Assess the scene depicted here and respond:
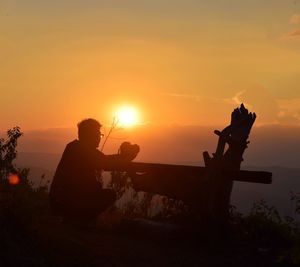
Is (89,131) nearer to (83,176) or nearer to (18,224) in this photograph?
(83,176)

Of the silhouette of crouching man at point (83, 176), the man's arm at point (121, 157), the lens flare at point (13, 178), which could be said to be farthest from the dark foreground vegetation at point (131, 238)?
the man's arm at point (121, 157)

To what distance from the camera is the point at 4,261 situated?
671 cm

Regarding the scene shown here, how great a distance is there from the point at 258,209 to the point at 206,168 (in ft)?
7.57

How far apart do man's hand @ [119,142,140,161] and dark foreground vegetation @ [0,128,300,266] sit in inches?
55.0

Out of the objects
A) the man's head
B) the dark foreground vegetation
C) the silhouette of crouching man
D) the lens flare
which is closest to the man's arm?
the silhouette of crouching man

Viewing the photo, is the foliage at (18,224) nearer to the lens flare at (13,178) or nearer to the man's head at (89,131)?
the lens flare at (13,178)

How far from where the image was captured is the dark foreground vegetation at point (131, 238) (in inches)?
296

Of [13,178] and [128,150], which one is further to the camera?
[128,150]

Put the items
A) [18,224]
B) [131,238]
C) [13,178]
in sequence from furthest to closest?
[131,238] < [13,178] < [18,224]

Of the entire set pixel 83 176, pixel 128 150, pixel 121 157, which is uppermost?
pixel 128 150

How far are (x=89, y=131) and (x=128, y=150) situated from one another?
86 cm

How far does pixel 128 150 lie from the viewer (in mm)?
10781

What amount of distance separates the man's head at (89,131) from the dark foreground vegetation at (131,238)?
4.54 ft

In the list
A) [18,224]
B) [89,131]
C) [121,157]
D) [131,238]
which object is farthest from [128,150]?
[18,224]
